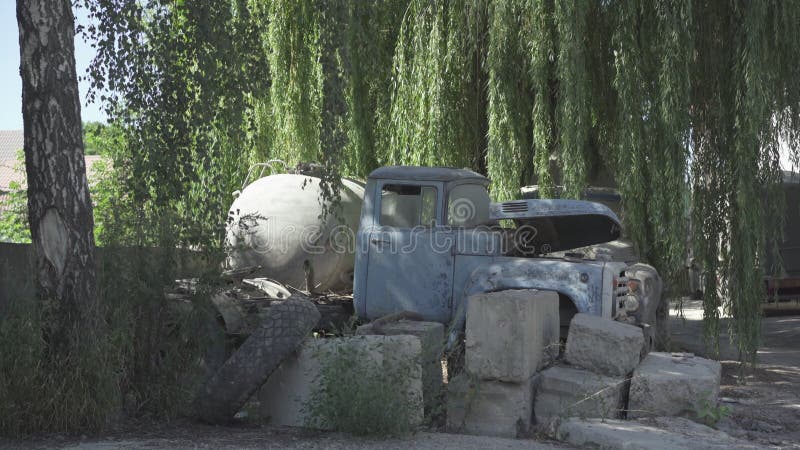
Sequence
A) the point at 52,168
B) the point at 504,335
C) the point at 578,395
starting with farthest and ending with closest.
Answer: the point at 578,395 → the point at 504,335 → the point at 52,168

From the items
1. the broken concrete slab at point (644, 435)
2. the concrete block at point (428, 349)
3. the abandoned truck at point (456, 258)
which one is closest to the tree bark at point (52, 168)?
the abandoned truck at point (456, 258)

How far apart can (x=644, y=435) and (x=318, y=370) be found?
2.50 meters

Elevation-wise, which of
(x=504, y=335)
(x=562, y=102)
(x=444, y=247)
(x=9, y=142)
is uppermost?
(x=9, y=142)

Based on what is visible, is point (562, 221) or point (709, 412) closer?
point (709, 412)

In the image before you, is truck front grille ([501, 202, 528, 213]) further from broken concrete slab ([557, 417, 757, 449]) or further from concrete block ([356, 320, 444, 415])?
broken concrete slab ([557, 417, 757, 449])

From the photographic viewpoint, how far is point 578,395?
6.78 meters

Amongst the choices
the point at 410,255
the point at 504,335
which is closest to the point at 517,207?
the point at 410,255

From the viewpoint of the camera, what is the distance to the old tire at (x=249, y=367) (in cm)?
634

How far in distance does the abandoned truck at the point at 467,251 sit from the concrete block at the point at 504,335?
908 millimetres

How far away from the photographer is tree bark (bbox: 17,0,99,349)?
20.2ft

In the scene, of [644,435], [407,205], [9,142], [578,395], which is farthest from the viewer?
[9,142]

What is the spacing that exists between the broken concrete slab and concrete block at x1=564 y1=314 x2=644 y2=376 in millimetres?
560

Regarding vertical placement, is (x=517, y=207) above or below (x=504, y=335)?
above

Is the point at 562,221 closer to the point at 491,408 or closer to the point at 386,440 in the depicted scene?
the point at 491,408
